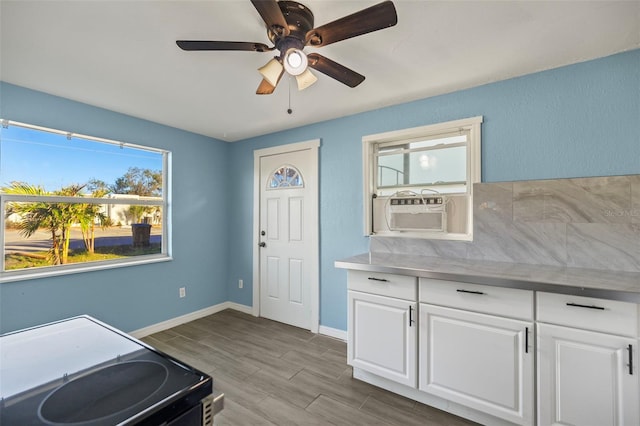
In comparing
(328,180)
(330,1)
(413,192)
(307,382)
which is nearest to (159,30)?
(330,1)

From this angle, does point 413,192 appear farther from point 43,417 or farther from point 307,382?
point 43,417

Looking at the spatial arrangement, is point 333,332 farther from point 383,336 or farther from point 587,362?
point 587,362

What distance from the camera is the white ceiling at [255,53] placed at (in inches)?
56.1

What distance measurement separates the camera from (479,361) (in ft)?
5.54

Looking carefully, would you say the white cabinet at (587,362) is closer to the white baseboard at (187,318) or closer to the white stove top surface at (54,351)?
the white stove top surface at (54,351)

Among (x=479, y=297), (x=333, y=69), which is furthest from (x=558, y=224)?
(x=333, y=69)

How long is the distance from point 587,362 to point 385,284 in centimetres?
109

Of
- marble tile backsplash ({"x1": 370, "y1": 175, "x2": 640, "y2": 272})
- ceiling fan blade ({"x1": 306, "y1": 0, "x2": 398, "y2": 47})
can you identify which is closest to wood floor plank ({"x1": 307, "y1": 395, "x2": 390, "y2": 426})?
marble tile backsplash ({"x1": 370, "y1": 175, "x2": 640, "y2": 272})

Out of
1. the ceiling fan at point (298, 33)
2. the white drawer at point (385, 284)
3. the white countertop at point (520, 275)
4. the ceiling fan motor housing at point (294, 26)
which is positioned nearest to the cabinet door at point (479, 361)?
the white drawer at point (385, 284)

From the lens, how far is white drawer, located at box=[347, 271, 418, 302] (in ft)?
6.31

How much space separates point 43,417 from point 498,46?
2.46 meters

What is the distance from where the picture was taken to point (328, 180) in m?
3.00

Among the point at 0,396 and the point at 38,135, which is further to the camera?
the point at 38,135

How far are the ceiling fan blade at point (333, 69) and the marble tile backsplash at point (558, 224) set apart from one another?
4.31 feet
